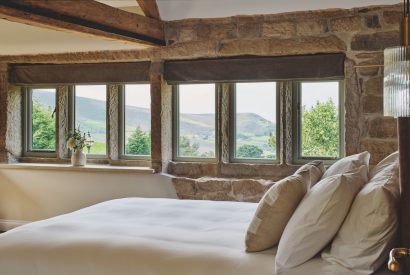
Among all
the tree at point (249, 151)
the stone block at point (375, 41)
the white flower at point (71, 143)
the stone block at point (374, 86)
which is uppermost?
the stone block at point (375, 41)

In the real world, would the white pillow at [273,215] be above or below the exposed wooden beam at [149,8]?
below

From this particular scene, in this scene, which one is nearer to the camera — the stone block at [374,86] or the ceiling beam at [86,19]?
the ceiling beam at [86,19]

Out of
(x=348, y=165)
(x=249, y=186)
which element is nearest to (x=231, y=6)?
(x=249, y=186)

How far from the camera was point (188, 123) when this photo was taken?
5.21 m

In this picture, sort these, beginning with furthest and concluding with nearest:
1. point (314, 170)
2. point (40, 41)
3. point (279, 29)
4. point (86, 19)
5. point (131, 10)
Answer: point (40, 41), point (131, 10), point (279, 29), point (86, 19), point (314, 170)

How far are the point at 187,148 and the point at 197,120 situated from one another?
0.32m

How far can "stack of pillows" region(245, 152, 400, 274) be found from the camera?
6.57 ft

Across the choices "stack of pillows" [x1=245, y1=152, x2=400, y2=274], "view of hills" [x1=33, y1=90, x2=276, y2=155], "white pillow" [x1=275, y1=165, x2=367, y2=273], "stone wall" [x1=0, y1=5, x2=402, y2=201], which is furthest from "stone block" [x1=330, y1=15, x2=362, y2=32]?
"white pillow" [x1=275, y1=165, x2=367, y2=273]

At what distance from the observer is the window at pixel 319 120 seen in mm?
4625

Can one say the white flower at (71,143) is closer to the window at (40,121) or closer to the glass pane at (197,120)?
the window at (40,121)

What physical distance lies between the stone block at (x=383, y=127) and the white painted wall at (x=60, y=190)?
2.03 metres

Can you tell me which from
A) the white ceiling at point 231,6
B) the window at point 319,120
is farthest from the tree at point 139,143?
the window at point 319,120

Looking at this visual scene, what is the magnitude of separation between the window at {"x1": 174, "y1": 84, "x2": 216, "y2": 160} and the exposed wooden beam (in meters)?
0.81

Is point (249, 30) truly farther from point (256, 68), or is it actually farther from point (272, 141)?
point (272, 141)
